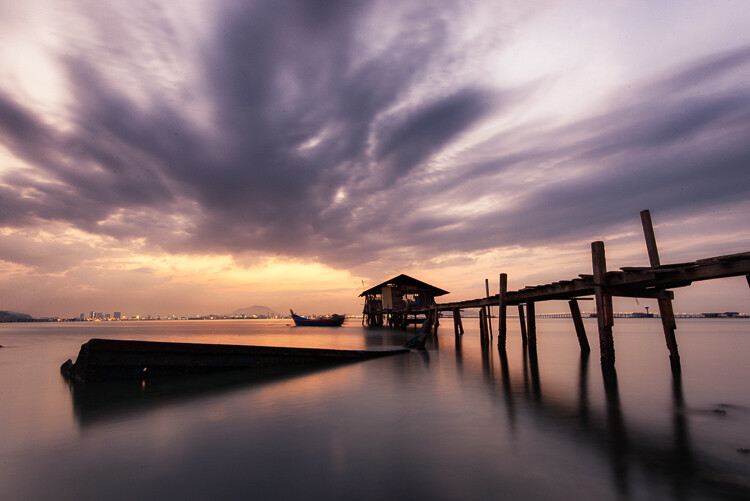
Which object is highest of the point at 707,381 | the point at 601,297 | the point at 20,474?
the point at 601,297

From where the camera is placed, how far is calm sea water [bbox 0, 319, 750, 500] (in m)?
4.15

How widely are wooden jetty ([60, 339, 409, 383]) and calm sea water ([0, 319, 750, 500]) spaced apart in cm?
48

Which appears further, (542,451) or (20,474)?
(542,451)

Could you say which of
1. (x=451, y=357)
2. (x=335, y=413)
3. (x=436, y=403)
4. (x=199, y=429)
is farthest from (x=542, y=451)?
(x=451, y=357)

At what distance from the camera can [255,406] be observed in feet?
26.1

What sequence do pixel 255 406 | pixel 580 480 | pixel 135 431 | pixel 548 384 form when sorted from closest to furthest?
pixel 580 480 < pixel 135 431 < pixel 255 406 < pixel 548 384

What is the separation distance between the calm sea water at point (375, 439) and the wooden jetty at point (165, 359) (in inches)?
18.7

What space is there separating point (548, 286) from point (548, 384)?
18.2 ft

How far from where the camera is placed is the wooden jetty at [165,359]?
34.1 feet

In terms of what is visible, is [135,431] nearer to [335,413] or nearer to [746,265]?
[335,413]

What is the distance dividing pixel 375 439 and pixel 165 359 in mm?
8255

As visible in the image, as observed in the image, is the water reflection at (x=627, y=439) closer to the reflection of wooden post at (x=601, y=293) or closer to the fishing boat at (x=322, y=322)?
the reflection of wooden post at (x=601, y=293)

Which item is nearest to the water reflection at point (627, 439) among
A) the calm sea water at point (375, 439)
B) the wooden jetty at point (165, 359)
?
the calm sea water at point (375, 439)

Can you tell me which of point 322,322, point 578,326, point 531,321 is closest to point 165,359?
point 531,321
